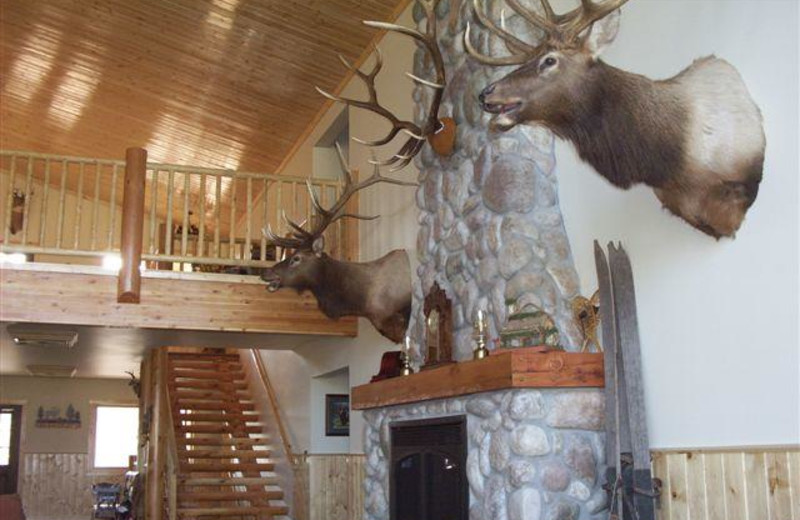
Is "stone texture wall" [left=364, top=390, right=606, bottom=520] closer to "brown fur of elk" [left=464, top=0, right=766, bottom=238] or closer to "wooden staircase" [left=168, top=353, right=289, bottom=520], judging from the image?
"brown fur of elk" [left=464, top=0, right=766, bottom=238]

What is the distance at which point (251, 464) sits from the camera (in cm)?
1078

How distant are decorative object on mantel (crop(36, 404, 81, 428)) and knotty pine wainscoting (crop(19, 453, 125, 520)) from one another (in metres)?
0.50

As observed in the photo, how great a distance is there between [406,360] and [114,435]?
11.9 m

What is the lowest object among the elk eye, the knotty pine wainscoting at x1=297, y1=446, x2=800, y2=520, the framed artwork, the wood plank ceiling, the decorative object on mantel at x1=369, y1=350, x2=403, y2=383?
the knotty pine wainscoting at x1=297, y1=446, x2=800, y2=520

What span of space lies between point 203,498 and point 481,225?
605 centimetres

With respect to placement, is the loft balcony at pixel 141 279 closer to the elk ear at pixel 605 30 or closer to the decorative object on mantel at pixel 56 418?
the elk ear at pixel 605 30

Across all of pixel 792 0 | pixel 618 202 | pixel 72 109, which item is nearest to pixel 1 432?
pixel 72 109

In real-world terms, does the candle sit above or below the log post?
below

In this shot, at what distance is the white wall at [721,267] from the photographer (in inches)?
136

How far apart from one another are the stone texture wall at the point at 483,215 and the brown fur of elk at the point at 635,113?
873mm

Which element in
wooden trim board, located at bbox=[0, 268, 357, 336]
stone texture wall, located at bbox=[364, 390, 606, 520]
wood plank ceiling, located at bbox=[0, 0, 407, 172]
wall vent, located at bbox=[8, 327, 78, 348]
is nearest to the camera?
stone texture wall, located at bbox=[364, 390, 606, 520]

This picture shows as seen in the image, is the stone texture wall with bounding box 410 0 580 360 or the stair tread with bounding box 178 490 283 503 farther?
the stair tread with bounding box 178 490 283 503

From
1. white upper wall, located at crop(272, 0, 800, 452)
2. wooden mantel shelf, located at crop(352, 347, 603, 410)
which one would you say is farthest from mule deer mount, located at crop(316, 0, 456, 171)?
wooden mantel shelf, located at crop(352, 347, 603, 410)

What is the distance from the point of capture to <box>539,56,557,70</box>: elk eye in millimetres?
4059
